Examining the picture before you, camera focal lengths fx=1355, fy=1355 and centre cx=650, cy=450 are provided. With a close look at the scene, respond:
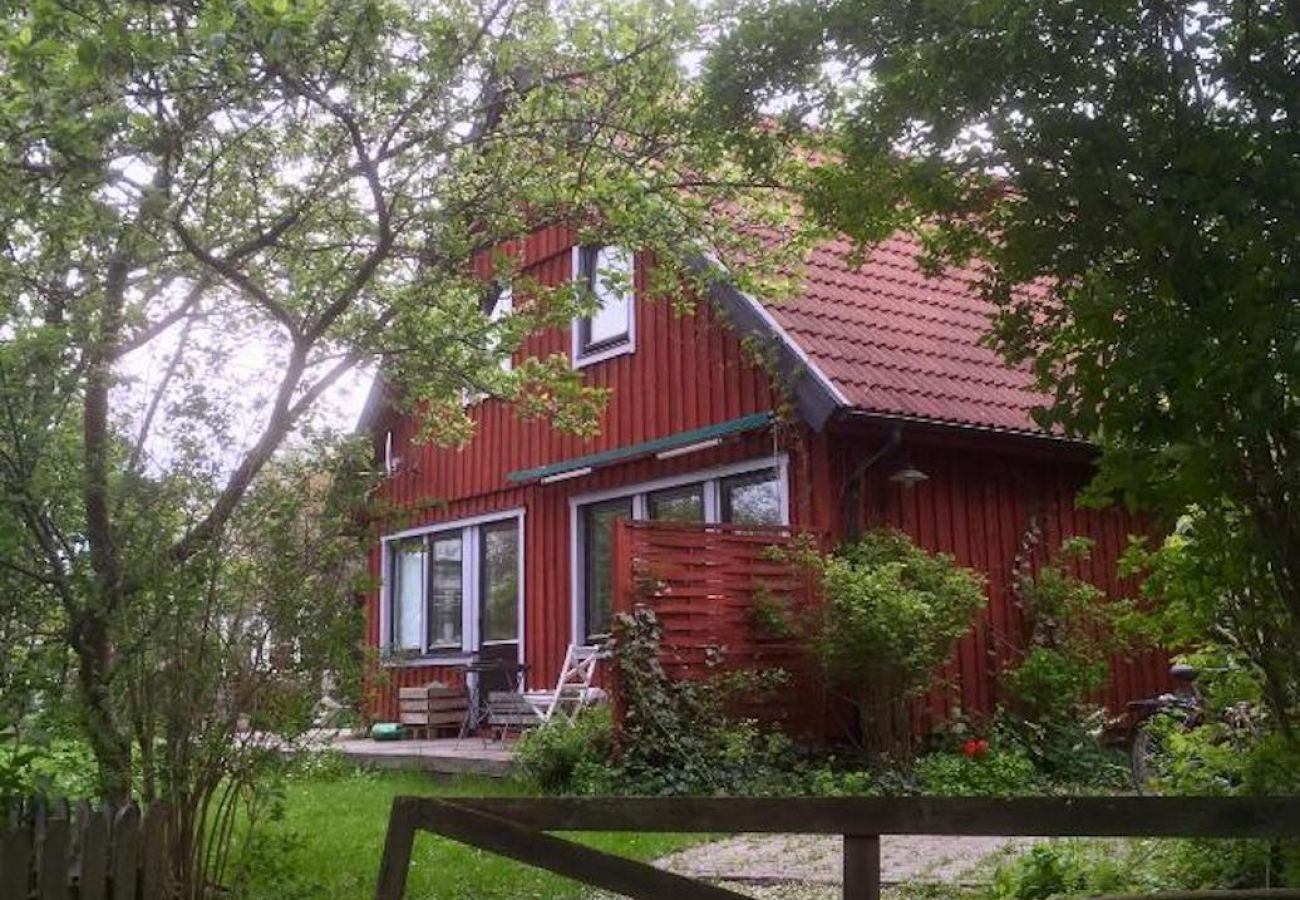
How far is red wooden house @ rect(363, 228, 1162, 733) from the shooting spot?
11219 millimetres

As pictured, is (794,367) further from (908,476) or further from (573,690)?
(573,690)

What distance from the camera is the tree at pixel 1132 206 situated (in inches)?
135

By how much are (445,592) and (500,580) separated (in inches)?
50.4

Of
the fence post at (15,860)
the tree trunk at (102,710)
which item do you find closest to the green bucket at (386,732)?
the tree trunk at (102,710)

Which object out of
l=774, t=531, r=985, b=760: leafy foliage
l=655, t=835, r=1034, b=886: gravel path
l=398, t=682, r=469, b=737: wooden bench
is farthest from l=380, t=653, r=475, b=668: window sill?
l=655, t=835, r=1034, b=886: gravel path

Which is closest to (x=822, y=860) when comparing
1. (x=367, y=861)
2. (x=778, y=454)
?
(x=367, y=861)

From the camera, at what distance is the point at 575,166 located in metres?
7.44

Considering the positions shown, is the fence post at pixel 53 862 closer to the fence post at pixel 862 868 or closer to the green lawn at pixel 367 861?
the green lawn at pixel 367 861

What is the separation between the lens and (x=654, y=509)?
1327cm

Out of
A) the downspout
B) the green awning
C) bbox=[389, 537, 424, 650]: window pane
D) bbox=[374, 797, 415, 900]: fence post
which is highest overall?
the green awning

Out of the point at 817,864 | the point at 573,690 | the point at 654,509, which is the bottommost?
the point at 817,864

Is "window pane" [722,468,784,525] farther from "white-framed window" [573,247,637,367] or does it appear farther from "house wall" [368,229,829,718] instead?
"white-framed window" [573,247,637,367]

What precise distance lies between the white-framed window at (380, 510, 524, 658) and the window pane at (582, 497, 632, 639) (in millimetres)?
1092

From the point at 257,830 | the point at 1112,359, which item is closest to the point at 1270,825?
the point at 1112,359
